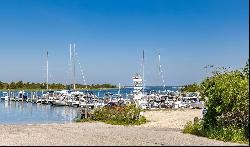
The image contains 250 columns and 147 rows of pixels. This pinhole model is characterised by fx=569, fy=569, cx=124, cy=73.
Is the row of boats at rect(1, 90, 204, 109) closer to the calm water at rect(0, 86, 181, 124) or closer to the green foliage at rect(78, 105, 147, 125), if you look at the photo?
the calm water at rect(0, 86, 181, 124)

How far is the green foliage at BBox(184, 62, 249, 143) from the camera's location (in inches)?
1033

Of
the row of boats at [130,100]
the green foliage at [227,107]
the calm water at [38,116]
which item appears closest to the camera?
the green foliage at [227,107]

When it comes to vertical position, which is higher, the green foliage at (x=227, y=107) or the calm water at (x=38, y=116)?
the green foliage at (x=227, y=107)

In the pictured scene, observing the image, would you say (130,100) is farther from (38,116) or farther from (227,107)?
(227,107)

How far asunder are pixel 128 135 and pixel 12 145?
6.40 meters

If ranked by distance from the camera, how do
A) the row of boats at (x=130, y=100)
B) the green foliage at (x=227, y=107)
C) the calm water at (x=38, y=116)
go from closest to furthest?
the green foliage at (x=227, y=107)
the calm water at (x=38, y=116)
the row of boats at (x=130, y=100)

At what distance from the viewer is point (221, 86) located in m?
27.6

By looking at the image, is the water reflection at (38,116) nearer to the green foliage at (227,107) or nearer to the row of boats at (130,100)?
the row of boats at (130,100)

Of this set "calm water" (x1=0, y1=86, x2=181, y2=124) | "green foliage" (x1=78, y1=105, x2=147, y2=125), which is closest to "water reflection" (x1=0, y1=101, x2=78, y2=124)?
"calm water" (x1=0, y1=86, x2=181, y2=124)

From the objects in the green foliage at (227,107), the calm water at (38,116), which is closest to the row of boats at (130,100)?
the calm water at (38,116)

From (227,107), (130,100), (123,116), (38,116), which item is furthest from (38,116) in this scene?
(227,107)

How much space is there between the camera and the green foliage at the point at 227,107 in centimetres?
2623

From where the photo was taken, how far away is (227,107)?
27391 millimetres

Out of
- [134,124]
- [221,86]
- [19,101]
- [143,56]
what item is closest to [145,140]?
[221,86]
